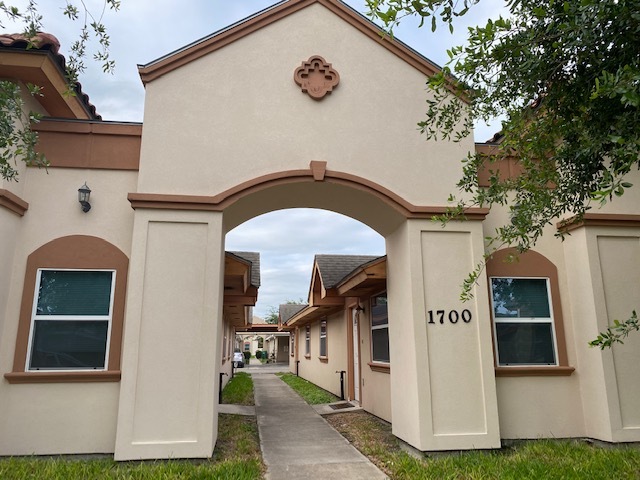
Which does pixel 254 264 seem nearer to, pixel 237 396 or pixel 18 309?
pixel 237 396

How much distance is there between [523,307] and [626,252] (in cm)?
181

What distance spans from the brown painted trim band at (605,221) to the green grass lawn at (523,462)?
3.25 metres

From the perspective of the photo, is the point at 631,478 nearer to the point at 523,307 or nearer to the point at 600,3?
the point at 523,307

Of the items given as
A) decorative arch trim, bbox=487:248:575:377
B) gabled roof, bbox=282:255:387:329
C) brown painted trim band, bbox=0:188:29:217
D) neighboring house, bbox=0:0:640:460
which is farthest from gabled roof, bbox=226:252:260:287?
decorative arch trim, bbox=487:248:575:377

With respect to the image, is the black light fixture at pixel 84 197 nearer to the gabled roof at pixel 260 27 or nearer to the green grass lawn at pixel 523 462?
the gabled roof at pixel 260 27

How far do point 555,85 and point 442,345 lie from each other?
3814mm

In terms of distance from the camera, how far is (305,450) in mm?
7637

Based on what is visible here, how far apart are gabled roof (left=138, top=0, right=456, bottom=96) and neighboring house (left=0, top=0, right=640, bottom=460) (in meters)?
0.03

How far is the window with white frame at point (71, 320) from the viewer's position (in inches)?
261

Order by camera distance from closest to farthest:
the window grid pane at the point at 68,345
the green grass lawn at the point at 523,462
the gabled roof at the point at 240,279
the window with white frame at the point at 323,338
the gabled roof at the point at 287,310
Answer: the green grass lawn at the point at 523,462
the window grid pane at the point at 68,345
the gabled roof at the point at 240,279
the window with white frame at the point at 323,338
the gabled roof at the point at 287,310

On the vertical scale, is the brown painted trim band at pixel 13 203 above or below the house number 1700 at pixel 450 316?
above

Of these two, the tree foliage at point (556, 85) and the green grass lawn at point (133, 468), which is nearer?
the tree foliage at point (556, 85)

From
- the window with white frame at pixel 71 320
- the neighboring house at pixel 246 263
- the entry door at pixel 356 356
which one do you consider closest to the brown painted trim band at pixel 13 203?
the neighboring house at pixel 246 263

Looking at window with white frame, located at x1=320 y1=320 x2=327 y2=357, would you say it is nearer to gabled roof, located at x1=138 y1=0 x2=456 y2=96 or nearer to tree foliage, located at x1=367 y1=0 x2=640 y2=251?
gabled roof, located at x1=138 y1=0 x2=456 y2=96
